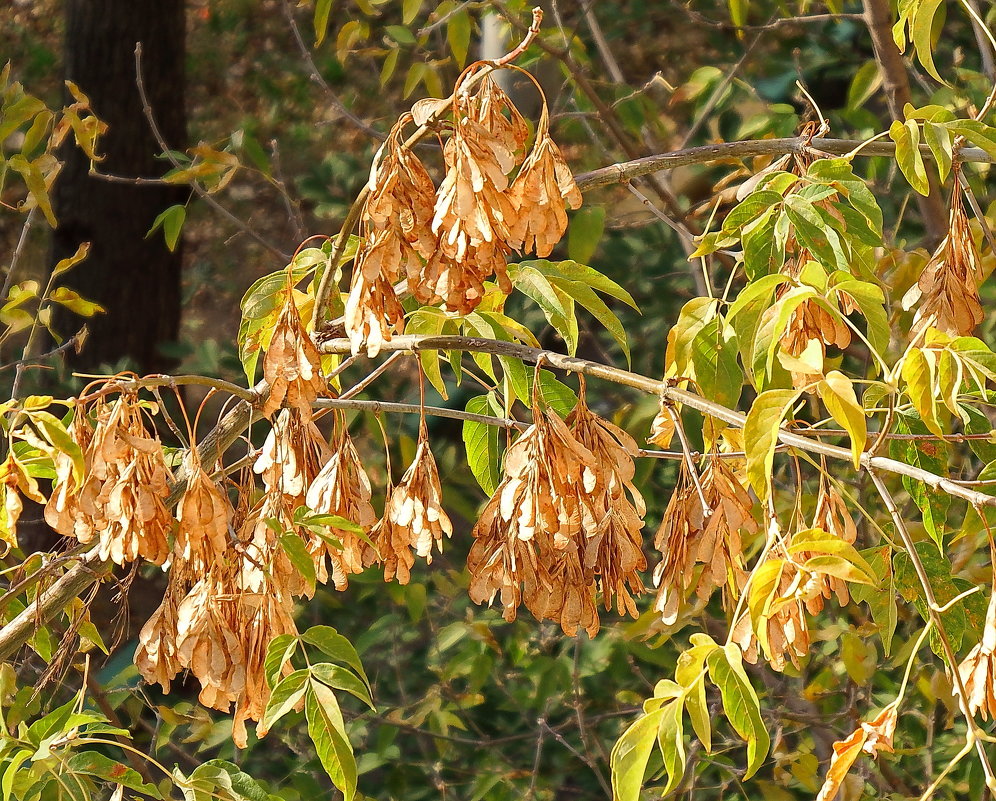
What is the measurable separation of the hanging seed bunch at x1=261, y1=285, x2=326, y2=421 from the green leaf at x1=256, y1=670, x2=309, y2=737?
19 cm

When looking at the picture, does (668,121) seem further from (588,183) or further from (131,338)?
(588,183)

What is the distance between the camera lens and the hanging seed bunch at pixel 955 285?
904 mm

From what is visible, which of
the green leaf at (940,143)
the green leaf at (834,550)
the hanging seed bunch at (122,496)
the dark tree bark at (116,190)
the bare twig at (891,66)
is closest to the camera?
the green leaf at (834,550)

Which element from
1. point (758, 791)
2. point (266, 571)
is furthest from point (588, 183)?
point (758, 791)

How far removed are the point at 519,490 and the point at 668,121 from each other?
345 centimetres

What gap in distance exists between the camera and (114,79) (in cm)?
339

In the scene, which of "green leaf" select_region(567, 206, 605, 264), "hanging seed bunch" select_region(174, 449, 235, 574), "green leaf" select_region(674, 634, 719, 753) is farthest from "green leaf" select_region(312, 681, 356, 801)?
"green leaf" select_region(567, 206, 605, 264)

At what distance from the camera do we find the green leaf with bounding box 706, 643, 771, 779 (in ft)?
2.21

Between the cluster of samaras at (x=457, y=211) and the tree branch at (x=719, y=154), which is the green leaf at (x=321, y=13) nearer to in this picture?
the tree branch at (x=719, y=154)

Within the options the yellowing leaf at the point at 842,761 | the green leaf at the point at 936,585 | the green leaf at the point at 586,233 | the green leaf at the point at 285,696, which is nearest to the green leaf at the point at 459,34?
the green leaf at the point at 586,233

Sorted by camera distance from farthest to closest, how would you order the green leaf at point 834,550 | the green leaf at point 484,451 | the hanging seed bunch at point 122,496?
the green leaf at point 484,451
the hanging seed bunch at point 122,496
the green leaf at point 834,550

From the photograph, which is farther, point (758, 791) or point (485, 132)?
point (758, 791)

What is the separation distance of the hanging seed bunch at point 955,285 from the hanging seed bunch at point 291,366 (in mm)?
492

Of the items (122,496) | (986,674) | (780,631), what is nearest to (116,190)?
(122,496)
